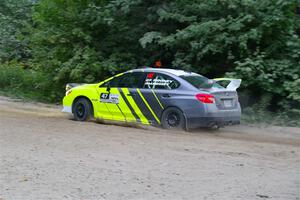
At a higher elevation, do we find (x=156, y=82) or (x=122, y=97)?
(x=156, y=82)

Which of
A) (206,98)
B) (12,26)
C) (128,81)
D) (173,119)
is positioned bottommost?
(173,119)

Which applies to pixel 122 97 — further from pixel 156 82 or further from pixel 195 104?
pixel 195 104

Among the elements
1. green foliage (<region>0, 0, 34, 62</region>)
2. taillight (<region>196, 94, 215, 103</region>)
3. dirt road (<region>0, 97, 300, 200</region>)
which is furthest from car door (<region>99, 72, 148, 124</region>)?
green foliage (<region>0, 0, 34, 62</region>)

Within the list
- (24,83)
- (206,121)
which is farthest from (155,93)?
(24,83)

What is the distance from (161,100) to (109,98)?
1.48 metres

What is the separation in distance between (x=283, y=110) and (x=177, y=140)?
547cm

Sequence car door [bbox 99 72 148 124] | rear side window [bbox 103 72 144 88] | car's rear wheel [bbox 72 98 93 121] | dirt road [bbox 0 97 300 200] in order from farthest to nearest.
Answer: car's rear wheel [bbox 72 98 93 121]
rear side window [bbox 103 72 144 88]
car door [bbox 99 72 148 124]
dirt road [bbox 0 97 300 200]

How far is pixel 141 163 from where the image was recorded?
26.9ft

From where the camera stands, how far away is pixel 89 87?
13.4 m

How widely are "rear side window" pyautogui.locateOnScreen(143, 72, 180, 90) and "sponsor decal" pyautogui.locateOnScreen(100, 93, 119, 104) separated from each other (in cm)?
80

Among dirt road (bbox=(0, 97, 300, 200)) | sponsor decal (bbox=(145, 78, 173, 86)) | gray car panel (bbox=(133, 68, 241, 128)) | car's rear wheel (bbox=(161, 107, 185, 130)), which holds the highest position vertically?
sponsor decal (bbox=(145, 78, 173, 86))

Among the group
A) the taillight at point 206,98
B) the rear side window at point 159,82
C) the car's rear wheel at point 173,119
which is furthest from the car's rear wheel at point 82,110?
the taillight at point 206,98

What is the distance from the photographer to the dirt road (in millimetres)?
6613

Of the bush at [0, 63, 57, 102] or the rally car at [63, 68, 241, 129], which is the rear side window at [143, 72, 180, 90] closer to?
the rally car at [63, 68, 241, 129]
